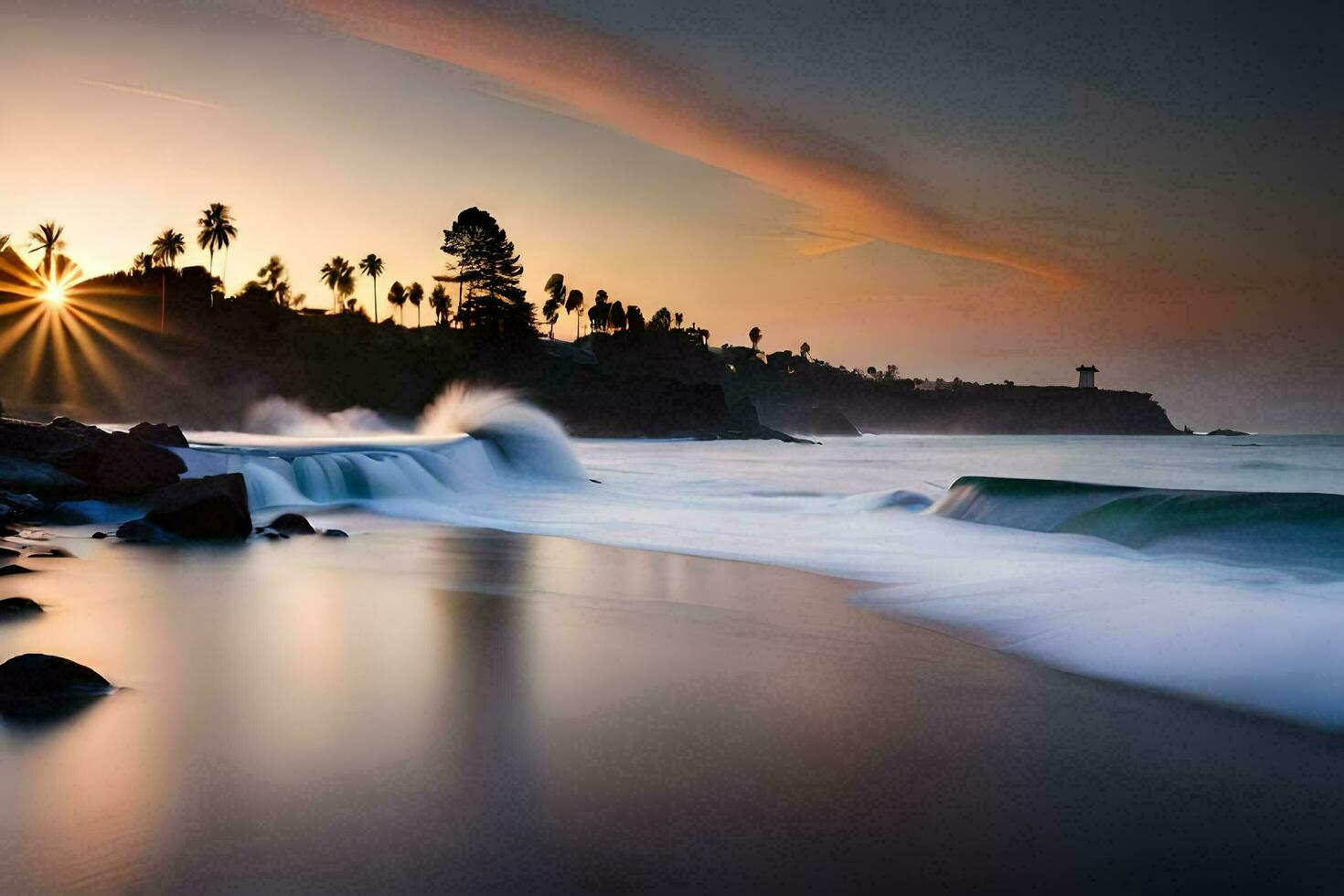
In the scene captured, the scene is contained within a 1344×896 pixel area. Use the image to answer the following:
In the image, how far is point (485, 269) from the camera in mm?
85125

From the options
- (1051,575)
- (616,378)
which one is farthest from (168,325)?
(1051,575)

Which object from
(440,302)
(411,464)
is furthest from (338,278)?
(411,464)

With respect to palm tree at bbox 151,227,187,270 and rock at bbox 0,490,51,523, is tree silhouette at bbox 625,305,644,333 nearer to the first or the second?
palm tree at bbox 151,227,187,270

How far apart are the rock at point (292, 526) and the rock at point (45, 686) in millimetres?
7370

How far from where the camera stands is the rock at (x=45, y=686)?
4422 mm

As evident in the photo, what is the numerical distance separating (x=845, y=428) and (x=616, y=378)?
Result: 80.4 meters

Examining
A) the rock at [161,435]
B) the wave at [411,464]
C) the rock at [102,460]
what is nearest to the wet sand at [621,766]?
the rock at [102,460]

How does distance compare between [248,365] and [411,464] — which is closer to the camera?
[411,464]

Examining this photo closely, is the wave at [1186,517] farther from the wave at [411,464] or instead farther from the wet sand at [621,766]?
the wave at [411,464]

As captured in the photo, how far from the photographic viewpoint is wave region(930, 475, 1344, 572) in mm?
11680

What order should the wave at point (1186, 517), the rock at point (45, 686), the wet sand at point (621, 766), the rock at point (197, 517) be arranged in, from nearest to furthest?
the wet sand at point (621, 766) < the rock at point (45, 686) < the rock at point (197, 517) < the wave at point (1186, 517)

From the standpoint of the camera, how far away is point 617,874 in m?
2.82

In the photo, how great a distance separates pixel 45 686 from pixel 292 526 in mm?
7845

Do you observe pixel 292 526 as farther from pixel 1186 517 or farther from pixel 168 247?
pixel 168 247
